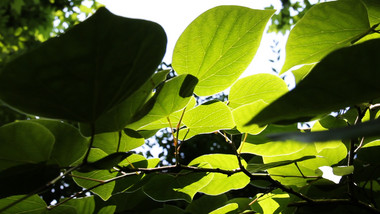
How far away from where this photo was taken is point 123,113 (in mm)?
476

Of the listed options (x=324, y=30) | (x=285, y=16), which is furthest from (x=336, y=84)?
(x=285, y=16)

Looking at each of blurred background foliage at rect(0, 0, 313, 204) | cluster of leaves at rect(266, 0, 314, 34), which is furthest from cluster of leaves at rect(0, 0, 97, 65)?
cluster of leaves at rect(266, 0, 314, 34)

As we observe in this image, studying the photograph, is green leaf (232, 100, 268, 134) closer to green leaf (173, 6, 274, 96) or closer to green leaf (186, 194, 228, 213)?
green leaf (173, 6, 274, 96)

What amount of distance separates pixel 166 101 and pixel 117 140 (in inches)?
4.3

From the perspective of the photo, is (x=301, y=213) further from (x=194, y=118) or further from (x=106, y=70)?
(x=106, y=70)

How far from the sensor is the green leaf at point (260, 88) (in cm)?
62

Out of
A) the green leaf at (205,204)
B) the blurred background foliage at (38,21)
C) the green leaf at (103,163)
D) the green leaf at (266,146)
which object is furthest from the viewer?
the blurred background foliage at (38,21)

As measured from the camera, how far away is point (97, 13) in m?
0.35

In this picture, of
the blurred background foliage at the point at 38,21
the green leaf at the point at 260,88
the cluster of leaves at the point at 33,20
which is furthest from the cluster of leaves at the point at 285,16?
the green leaf at the point at 260,88

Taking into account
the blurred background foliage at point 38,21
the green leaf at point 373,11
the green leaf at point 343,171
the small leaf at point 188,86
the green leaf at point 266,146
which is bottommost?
the blurred background foliage at point 38,21

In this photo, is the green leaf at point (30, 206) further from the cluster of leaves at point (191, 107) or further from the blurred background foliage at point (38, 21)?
the blurred background foliage at point (38, 21)

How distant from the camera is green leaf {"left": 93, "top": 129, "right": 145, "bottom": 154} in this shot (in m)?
0.55

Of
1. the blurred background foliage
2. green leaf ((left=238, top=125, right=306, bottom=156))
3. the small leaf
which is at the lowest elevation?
the blurred background foliage

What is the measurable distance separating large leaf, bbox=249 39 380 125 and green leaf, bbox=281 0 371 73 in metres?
0.18
